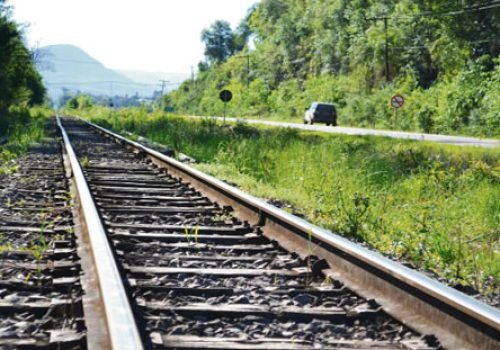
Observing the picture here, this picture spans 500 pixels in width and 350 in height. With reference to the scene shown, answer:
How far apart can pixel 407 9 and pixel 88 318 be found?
5655 centimetres

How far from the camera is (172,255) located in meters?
4.85

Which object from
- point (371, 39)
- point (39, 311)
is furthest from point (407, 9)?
point (39, 311)

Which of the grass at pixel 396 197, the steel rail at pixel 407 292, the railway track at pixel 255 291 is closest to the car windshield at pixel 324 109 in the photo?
the grass at pixel 396 197

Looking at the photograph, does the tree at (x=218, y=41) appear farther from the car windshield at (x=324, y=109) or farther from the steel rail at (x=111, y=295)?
the steel rail at (x=111, y=295)

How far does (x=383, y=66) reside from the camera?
185 ft

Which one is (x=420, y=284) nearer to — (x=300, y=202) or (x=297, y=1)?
(x=300, y=202)

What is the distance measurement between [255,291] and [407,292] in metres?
0.80

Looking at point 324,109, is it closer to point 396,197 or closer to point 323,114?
point 323,114

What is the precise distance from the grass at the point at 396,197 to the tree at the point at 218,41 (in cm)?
13627

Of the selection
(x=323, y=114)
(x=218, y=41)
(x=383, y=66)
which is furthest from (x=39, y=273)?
(x=218, y=41)

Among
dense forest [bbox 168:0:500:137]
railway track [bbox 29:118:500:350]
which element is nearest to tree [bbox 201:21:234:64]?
dense forest [bbox 168:0:500:137]

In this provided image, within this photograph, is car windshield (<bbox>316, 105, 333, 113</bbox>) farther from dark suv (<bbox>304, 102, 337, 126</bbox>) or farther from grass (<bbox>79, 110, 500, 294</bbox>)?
grass (<bbox>79, 110, 500, 294</bbox>)

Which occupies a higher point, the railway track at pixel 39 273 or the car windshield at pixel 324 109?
the car windshield at pixel 324 109

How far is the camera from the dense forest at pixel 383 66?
35.7 meters
